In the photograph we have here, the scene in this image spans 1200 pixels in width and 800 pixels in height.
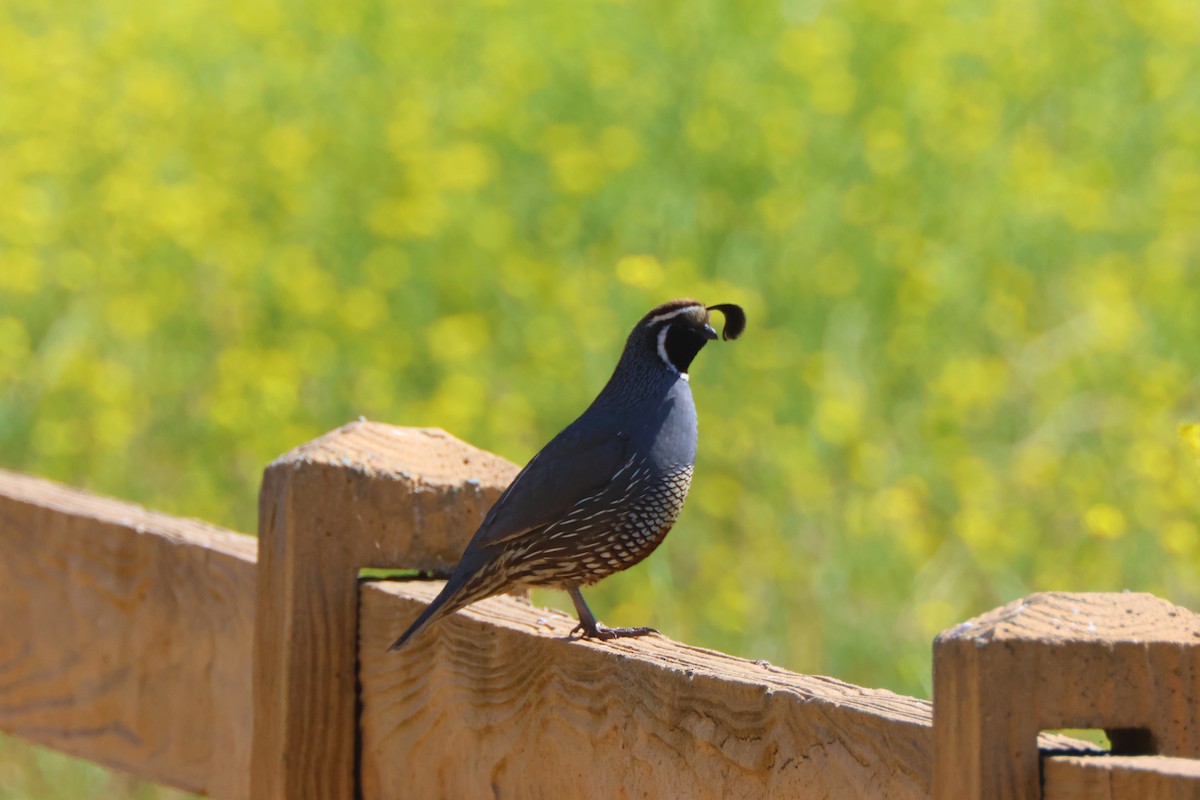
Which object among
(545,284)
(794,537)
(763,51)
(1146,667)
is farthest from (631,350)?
(763,51)

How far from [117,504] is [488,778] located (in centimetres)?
116

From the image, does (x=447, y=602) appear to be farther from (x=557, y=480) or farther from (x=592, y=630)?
(x=557, y=480)

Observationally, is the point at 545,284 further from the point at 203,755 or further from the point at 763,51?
the point at 203,755

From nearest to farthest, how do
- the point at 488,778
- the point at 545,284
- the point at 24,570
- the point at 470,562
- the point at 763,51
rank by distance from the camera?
the point at 488,778 → the point at 470,562 → the point at 24,570 → the point at 545,284 → the point at 763,51

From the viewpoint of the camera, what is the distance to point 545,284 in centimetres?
586

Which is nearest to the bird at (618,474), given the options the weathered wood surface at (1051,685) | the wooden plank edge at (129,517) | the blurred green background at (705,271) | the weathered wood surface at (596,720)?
the weathered wood surface at (596,720)

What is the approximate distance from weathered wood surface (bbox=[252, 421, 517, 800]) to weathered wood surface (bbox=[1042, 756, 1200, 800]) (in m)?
1.21

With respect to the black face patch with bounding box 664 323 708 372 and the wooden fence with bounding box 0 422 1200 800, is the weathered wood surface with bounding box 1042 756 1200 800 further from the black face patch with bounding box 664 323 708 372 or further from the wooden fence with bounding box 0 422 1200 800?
the black face patch with bounding box 664 323 708 372

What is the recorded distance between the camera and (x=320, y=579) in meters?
2.10

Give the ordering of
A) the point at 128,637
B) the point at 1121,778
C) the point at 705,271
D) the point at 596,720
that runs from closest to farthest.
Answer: the point at 1121,778
the point at 596,720
the point at 128,637
the point at 705,271

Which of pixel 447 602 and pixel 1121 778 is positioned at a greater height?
pixel 447 602

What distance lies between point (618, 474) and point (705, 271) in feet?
11.3

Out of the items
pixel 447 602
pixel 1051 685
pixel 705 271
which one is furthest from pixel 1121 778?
pixel 705 271

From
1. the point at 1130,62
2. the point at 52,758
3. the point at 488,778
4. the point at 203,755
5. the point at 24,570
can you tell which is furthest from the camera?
the point at 1130,62
